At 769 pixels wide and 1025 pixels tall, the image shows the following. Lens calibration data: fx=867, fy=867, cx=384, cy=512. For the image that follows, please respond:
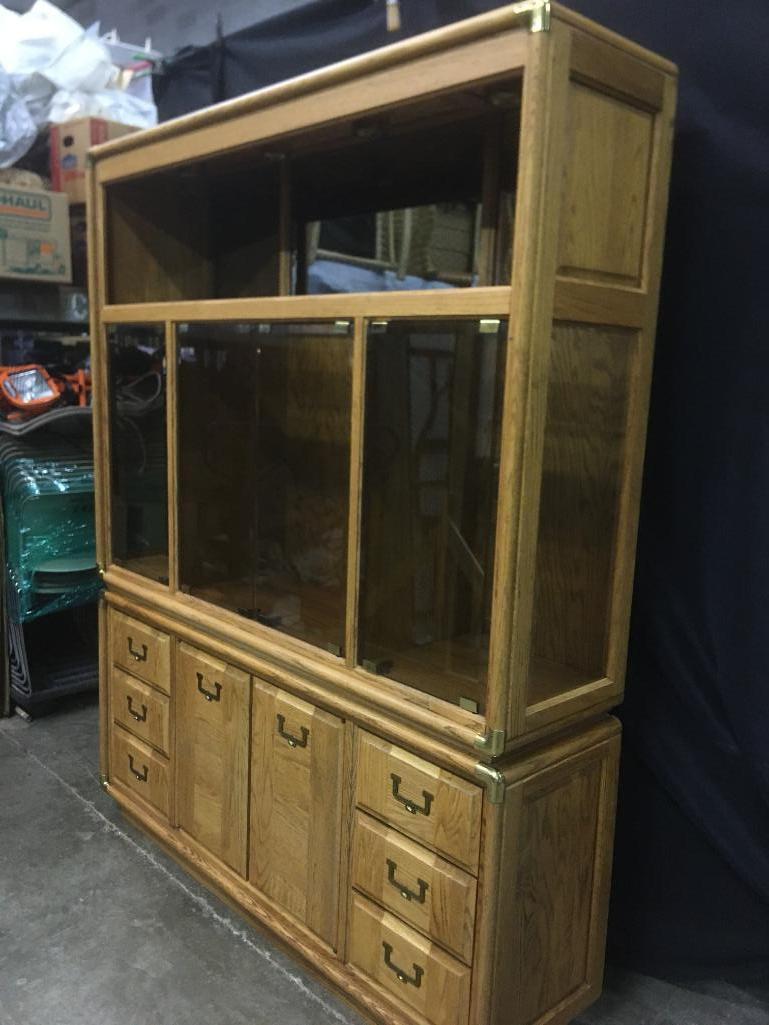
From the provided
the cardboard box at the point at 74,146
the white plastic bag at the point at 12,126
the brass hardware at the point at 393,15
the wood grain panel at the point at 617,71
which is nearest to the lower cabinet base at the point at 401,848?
the wood grain panel at the point at 617,71

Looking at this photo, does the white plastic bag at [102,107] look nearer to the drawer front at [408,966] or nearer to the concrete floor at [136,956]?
the concrete floor at [136,956]

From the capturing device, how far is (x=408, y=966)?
1.63 meters

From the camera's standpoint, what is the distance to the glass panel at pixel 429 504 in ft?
5.35

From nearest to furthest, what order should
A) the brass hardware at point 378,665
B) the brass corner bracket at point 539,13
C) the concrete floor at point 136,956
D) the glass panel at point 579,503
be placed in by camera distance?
the brass corner bracket at point 539,13
the glass panel at point 579,503
the brass hardware at point 378,665
the concrete floor at point 136,956

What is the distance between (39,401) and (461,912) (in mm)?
2105

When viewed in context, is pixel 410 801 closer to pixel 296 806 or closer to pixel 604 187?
pixel 296 806

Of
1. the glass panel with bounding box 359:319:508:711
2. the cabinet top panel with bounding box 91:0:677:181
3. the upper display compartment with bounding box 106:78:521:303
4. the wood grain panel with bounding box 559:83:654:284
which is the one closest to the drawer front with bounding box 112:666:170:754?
Answer: the glass panel with bounding box 359:319:508:711

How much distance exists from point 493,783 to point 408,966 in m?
0.47

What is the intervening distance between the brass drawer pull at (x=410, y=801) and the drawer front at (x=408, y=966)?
236 mm

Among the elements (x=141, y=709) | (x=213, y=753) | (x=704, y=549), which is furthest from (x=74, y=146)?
(x=704, y=549)

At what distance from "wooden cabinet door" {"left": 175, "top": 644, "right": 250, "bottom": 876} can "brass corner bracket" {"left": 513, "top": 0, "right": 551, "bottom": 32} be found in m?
1.39

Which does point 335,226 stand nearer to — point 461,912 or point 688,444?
point 688,444

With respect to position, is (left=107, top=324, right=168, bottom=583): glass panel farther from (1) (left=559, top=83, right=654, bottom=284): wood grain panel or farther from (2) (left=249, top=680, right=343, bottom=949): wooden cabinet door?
(1) (left=559, top=83, right=654, bottom=284): wood grain panel

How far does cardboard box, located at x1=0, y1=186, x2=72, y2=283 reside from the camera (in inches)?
117
